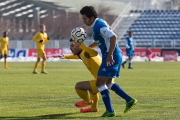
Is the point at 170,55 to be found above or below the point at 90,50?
below

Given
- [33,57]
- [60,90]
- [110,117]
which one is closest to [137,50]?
[33,57]

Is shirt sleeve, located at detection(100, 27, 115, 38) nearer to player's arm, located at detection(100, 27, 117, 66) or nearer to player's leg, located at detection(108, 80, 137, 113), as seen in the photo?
player's arm, located at detection(100, 27, 117, 66)

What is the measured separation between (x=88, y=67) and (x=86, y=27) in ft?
196

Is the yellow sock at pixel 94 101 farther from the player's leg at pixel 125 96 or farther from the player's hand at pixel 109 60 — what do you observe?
the player's hand at pixel 109 60

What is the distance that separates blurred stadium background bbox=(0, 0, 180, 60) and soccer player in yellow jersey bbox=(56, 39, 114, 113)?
36730 millimetres

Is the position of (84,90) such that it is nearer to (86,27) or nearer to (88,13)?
(88,13)

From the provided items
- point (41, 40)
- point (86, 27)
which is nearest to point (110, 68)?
point (41, 40)

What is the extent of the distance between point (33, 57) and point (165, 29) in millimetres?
17184

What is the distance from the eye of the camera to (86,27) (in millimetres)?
70875

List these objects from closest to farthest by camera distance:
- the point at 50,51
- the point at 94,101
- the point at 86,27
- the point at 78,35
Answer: the point at 78,35, the point at 94,101, the point at 50,51, the point at 86,27

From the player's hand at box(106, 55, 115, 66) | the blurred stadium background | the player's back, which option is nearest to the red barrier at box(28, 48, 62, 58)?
the blurred stadium background

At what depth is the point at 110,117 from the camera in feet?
34.6

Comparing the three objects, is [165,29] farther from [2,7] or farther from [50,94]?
[50,94]

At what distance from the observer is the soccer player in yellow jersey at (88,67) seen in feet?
35.9
